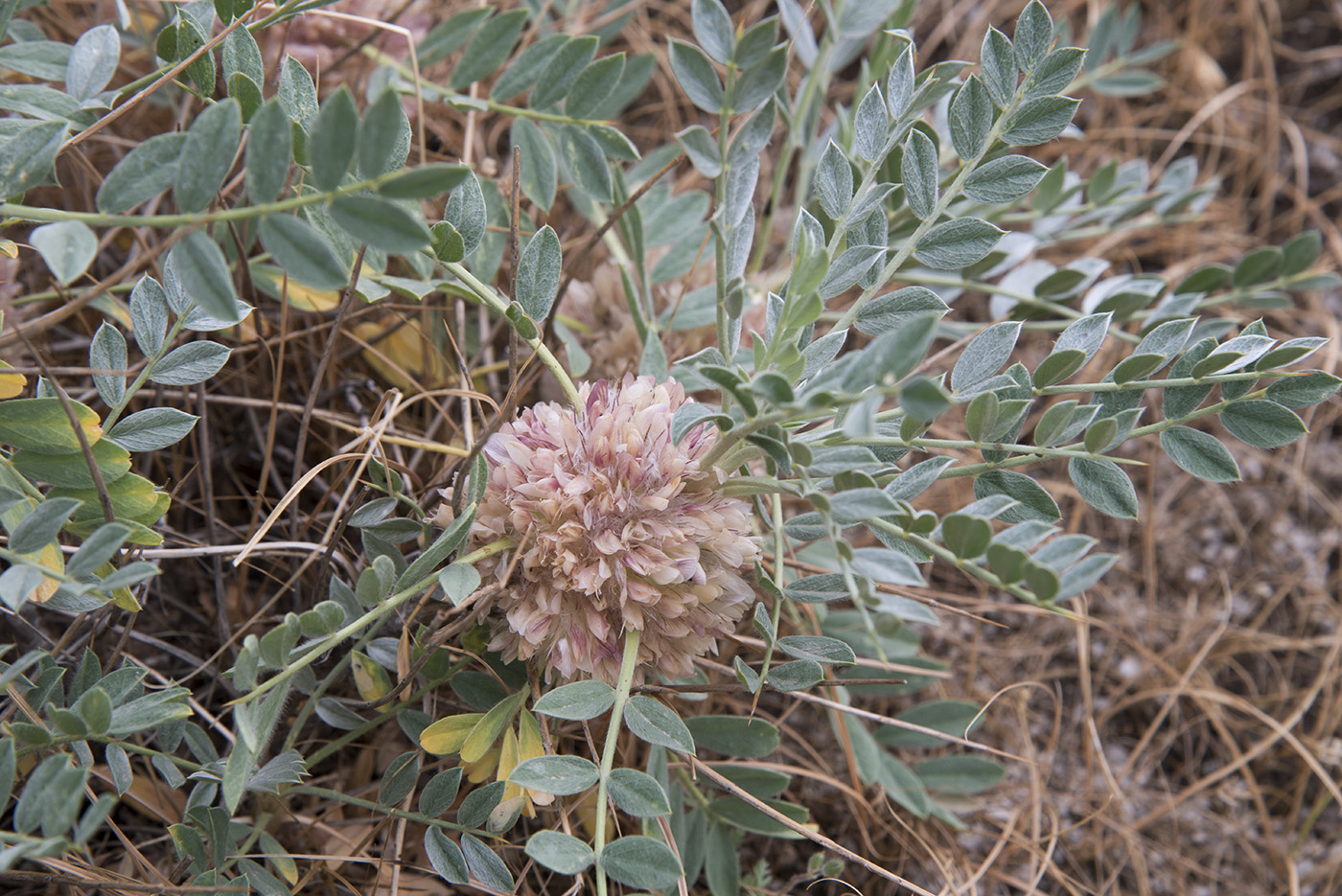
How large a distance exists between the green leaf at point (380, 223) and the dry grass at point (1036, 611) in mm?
242

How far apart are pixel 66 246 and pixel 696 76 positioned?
48 centimetres

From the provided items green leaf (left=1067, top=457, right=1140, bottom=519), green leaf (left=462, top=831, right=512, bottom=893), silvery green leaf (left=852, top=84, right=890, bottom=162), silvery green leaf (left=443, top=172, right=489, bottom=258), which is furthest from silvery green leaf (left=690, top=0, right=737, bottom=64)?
green leaf (left=462, top=831, right=512, bottom=893)

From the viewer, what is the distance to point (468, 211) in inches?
28.1

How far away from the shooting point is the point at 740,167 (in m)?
0.74

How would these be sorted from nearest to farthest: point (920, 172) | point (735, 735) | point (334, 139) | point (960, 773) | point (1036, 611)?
point (334, 139)
point (920, 172)
point (735, 735)
point (960, 773)
point (1036, 611)

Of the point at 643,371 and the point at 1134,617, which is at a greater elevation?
the point at 643,371

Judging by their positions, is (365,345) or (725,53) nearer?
(725,53)

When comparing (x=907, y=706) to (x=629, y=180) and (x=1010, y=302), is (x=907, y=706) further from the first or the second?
(x=629, y=180)

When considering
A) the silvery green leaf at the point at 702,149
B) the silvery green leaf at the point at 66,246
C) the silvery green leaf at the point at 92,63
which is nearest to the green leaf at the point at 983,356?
the silvery green leaf at the point at 702,149

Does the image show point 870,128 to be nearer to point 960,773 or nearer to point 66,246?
point 66,246

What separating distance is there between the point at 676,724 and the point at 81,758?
449 mm

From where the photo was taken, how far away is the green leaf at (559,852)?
58cm

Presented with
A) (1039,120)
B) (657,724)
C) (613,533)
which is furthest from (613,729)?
(1039,120)

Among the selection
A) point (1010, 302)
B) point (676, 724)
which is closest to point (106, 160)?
point (676, 724)
